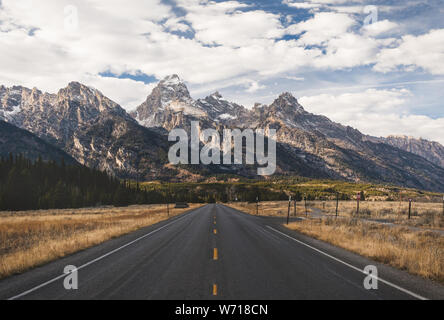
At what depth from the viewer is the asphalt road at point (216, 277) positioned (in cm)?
738

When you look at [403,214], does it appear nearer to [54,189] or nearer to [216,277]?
[216,277]

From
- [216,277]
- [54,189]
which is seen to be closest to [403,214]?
[216,277]

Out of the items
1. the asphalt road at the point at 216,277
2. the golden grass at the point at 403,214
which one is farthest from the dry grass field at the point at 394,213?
the asphalt road at the point at 216,277

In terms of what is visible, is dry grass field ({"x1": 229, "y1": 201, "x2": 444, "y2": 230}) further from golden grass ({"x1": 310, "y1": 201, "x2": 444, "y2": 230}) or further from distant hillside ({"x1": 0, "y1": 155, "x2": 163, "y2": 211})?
distant hillside ({"x1": 0, "y1": 155, "x2": 163, "y2": 211})

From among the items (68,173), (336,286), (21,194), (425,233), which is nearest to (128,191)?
(68,173)

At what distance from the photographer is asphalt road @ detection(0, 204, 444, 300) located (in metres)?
7.38

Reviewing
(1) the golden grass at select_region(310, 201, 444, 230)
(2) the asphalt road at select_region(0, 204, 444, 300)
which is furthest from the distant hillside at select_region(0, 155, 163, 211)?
(2) the asphalt road at select_region(0, 204, 444, 300)

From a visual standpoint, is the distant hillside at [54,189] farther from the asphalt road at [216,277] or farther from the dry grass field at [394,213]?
the asphalt road at [216,277]

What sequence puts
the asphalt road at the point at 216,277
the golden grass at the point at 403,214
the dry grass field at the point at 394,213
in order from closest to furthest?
the asphalt road at the point at 216,277
the golden grass at the point at 403,214
the dry grass field at the point at 394,213

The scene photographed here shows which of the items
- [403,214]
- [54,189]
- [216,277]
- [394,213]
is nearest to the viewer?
[216,277]

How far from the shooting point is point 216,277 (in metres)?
8.82

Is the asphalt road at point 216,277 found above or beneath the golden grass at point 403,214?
above
